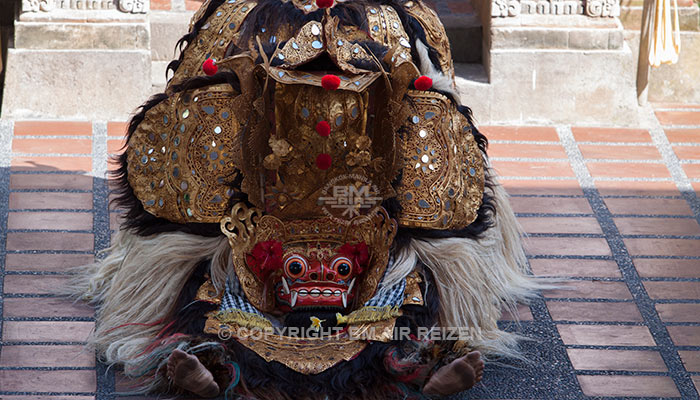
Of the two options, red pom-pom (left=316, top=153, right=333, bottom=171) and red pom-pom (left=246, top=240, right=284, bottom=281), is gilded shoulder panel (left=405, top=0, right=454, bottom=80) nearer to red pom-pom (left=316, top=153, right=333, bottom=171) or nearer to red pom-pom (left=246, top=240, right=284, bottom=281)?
red pom-pom (left=316, top=153, right=333, bottom=171)

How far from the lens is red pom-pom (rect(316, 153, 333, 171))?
3.17m

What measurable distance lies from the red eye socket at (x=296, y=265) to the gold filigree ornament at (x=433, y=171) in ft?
1.09

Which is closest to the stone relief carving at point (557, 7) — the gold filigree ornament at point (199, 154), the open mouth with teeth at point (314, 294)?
the gold filigree ornament at point (199, 154)

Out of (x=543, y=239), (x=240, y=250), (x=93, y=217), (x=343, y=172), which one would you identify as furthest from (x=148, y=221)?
(x=543, y=239)

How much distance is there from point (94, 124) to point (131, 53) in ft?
1.31

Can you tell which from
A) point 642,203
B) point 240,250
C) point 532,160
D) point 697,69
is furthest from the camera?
point 697,69

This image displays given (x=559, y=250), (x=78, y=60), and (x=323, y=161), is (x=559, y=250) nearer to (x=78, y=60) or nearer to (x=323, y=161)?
(x=323, y=161)

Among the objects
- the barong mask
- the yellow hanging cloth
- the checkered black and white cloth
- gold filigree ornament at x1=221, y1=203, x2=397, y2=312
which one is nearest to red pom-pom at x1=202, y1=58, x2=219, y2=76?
the barong mask

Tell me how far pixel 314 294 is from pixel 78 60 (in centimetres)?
263

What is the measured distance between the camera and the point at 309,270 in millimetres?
3381

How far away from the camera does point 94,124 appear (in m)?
5.53

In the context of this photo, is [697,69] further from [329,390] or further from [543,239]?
[329,390]

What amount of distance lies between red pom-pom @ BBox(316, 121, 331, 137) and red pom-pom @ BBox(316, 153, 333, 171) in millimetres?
74

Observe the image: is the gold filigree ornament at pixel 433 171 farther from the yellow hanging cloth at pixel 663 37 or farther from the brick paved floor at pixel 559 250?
the yellow hanging cloth at pixel 663 37
